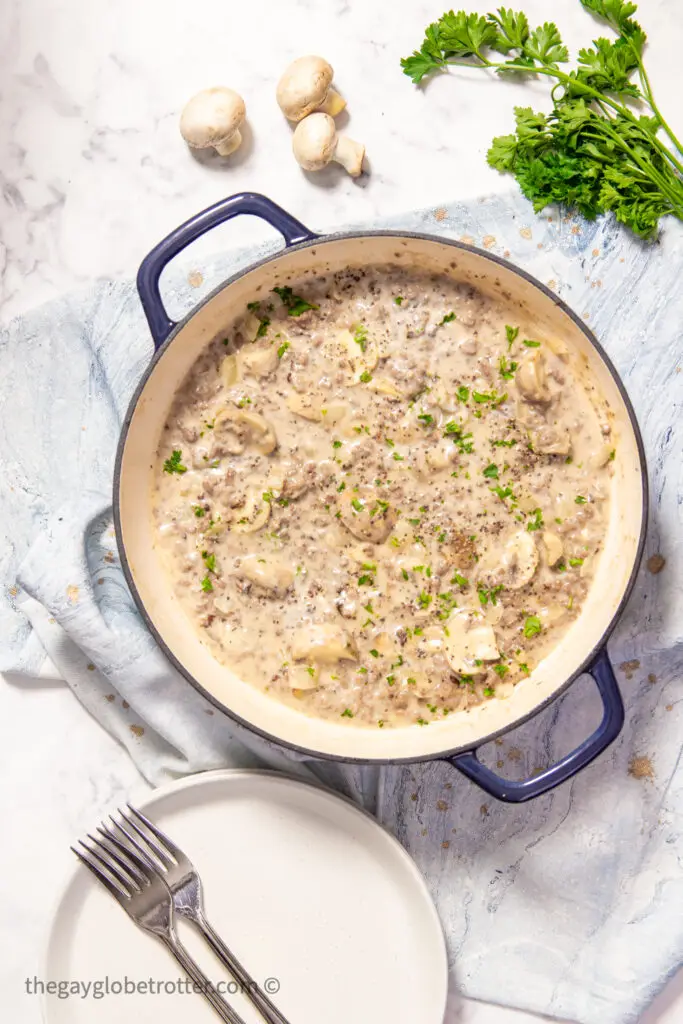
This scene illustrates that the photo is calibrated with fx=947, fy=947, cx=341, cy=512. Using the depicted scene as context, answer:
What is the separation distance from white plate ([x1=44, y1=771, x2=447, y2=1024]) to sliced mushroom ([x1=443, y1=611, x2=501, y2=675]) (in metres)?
0.51

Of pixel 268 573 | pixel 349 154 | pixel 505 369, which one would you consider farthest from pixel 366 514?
pixel 349 154

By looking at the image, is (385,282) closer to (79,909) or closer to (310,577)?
(310,577)

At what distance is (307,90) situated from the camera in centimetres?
242

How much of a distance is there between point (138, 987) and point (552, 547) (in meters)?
1.58

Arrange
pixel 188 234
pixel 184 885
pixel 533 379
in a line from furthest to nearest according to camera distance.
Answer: pixel 184 885 < pixel 533 379 < pixel 188 234

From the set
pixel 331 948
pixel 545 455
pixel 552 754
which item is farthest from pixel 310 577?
pixel 331 948

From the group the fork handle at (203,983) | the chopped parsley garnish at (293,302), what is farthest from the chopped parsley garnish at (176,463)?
the fork handle at (203,983)

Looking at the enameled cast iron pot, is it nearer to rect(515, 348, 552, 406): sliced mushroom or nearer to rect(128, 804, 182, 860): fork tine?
rect(515, 348, 552, 406): sliced mushroom

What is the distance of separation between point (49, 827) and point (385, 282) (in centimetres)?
171

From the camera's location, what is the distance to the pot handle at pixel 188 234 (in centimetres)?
209

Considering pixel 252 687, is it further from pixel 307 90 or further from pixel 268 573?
pixel 307 90

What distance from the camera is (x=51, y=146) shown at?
257cm

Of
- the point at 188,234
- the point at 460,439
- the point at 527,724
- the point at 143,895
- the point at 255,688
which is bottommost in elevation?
the point at 143,895

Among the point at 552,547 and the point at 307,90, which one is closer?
the point at 552,547
